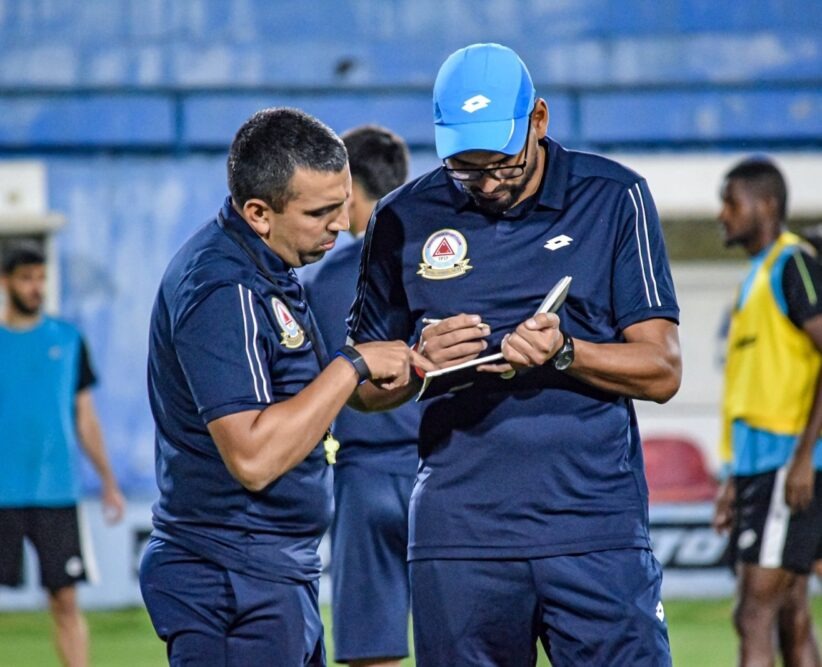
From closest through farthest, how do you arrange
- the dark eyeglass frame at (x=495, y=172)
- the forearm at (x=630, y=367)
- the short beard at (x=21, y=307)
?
the forearm at (x=630, y=367) < the dark eyeglass frame at (x=495, y=172) < the short beard at (x=21, y=307)

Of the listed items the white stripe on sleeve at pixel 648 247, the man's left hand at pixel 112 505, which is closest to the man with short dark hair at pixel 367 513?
the white stripe on sleeve at pixel 648 247

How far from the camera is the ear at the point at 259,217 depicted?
10.2 feet

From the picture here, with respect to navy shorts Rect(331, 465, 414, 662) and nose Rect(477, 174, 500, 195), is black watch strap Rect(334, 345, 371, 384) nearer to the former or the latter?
nose Rect(477, 174, 500, 195)

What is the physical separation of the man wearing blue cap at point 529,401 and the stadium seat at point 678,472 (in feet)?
24.2

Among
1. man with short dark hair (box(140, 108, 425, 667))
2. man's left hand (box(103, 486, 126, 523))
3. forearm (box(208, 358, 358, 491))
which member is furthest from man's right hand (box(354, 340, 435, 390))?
man's left hand (box(103, 486, 126, 523))

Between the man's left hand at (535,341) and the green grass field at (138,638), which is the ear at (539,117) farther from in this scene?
the green grass field at (138,638)

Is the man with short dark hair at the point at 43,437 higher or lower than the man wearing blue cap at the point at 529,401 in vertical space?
lower

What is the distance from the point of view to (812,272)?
5.40 metres

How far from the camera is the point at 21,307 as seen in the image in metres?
7.24

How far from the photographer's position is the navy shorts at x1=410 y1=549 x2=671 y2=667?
306cm

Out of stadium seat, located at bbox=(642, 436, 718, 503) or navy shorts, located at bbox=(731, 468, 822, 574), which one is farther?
stadium seat, located at bbox=(642, 436, 718, 503)

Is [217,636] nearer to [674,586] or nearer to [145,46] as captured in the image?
[674,586]

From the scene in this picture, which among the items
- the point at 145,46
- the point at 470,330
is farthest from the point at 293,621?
the point at 145,46

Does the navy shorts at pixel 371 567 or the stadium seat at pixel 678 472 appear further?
the stadium seat at pixel 678 472
